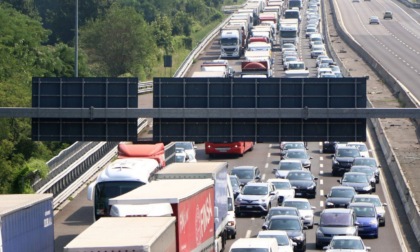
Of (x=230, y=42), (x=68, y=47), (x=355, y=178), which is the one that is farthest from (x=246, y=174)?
(x=230, y=42)

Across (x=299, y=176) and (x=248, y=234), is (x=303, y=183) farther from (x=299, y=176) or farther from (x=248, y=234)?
(x=248, y=234)

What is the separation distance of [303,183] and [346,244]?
595 inches

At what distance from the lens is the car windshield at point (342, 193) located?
47.8 metres

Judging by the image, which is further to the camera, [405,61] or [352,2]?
[352,2]

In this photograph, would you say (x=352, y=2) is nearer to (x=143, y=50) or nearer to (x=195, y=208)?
(x=143, y=50)

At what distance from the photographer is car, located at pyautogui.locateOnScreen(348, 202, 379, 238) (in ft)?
140

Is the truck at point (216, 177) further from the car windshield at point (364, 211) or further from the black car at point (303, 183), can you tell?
the black car at point (303, 183)

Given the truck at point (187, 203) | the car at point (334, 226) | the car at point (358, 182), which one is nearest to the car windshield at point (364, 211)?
the car at point (334, 226)

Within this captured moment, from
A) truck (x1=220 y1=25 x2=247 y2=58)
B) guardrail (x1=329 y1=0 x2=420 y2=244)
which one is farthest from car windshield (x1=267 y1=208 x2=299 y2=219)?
truck (x1=220 y1=25 x2=247 y2=58)

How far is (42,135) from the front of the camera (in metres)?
43.2

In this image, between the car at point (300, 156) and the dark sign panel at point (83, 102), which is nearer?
the dark sign panel at point (83, 102)

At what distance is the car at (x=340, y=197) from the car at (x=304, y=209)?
2.21m

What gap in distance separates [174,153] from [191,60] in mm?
49131

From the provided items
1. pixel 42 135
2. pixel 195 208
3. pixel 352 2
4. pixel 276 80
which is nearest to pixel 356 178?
pixel 276 80
